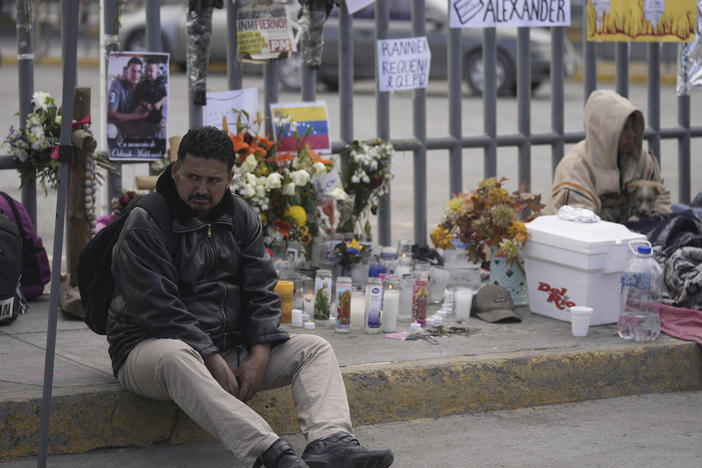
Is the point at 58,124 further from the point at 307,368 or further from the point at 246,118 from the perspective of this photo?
the point at 307,368

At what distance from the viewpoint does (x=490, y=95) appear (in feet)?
24.1

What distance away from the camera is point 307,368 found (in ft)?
14.1

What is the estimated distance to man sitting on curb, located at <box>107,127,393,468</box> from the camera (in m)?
3.94

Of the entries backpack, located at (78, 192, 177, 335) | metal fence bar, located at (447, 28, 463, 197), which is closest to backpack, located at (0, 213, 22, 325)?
backpack, located at (78, 192, 177, 335)

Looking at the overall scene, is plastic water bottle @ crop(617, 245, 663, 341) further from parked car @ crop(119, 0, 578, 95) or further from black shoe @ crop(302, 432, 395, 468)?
parked car @ crop(119, 0, 578, 95)

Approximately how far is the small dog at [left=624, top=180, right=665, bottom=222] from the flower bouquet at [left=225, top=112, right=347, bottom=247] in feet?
5.70

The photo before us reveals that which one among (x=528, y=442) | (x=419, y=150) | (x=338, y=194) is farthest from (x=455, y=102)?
(x=528, y=442)

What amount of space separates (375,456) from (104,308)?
124 centimetres

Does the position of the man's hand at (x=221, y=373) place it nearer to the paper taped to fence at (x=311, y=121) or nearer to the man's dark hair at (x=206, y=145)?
the man's dark hair at (x=206, y=145)

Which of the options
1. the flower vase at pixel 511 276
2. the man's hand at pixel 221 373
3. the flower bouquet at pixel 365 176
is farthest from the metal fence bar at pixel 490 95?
the man's hand at pixel 221 373

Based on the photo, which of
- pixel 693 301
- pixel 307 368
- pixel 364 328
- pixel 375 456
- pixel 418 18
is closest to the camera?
pixel 375 456

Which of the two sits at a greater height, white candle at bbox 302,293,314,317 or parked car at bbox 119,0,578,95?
parked car at bbox 119,0,578,95

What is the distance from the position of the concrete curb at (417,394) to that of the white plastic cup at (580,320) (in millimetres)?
238

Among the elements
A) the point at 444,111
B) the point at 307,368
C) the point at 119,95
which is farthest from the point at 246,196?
the point at 444,111
